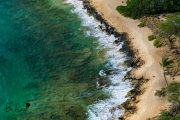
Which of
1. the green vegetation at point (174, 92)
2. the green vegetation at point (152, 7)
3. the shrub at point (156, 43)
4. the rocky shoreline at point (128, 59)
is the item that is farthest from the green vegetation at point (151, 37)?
the green vegetation at point (174, 92)

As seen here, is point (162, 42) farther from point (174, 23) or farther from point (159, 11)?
point (159, 11)

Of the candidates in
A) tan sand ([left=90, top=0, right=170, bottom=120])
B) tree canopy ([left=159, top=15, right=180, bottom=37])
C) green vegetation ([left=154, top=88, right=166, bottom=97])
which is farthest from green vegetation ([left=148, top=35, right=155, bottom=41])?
green vegetation ([left=154, top=88, right=166, bottom=97])

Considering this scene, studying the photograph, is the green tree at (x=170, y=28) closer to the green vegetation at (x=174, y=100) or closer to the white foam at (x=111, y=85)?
the white foam at (x=111, y=85)

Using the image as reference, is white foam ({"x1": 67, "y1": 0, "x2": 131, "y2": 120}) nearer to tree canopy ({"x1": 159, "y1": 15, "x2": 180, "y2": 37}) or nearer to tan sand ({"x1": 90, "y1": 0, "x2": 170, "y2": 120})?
tan sand ({"x1": 90, "y1": 0, "x2": 170, "y2": 120})

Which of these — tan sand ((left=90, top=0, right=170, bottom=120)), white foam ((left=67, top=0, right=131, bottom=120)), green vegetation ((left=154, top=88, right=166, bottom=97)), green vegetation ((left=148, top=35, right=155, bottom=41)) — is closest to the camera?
tan sand ((left=90, top=0, right=170, bottom=120))

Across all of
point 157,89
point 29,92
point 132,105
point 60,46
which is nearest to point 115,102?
point 132,105
